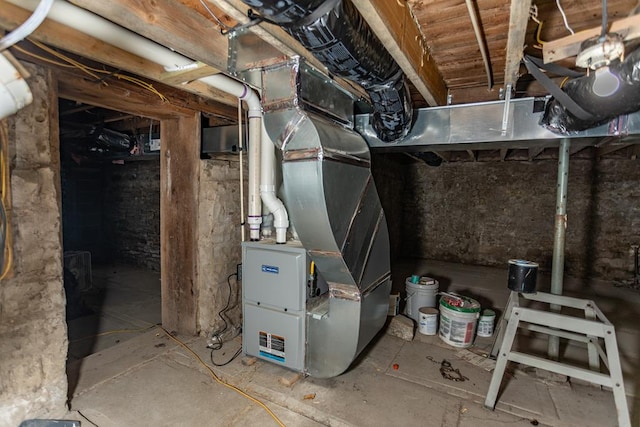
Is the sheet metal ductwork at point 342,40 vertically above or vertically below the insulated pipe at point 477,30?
below

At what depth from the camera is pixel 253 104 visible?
229 centimetres

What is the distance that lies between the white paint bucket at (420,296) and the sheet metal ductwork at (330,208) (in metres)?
0.90

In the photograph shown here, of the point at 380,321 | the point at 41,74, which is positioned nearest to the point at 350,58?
the point at 41,74

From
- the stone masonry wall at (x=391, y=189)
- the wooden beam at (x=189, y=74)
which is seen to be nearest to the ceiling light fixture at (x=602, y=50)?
the wooden beam at (x=189, y=74)

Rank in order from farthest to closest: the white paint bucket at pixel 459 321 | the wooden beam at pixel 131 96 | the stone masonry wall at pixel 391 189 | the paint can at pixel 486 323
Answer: the stone masonry wall at pixel 391 189 → the paint can at pixel 486 323 → the white paint bucket at pixel 459 321 → the wooden beam at pixel 131 96

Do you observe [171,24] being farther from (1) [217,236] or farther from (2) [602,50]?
(1) [217,236]

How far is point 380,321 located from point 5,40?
2524mm

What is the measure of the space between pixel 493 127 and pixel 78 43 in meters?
2.43

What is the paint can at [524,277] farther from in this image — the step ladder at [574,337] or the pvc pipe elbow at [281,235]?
the pvc pipe elbow at [281,235]

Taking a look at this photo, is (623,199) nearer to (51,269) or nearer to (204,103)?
(204,103)

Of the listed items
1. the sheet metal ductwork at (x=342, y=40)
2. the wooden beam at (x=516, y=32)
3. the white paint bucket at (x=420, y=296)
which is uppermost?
the wooden beam at (x=516, y=32)

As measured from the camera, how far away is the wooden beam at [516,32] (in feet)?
3.51

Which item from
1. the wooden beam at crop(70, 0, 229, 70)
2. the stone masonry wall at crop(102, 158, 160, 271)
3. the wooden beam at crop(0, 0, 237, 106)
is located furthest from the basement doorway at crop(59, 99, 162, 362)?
the wooden beam at crop(70, 0, 229, 70)

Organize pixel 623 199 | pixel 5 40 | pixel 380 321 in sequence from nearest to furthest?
pixel 5 40
pixel 380 321
pixel 623 199
